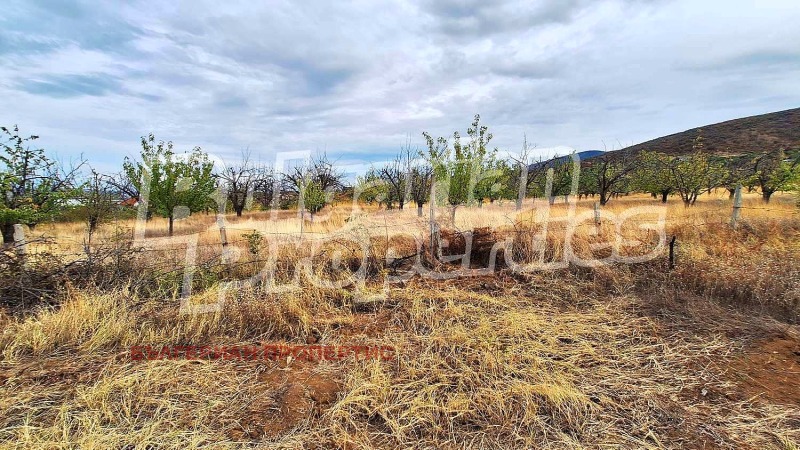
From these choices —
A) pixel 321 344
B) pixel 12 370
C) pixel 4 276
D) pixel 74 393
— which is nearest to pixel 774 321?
pixel 321 344

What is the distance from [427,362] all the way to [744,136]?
77.5 metres

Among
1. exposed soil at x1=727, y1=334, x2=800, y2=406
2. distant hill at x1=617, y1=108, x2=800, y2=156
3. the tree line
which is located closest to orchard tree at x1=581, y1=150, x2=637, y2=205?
the tree line

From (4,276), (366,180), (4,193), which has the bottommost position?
(4,276)

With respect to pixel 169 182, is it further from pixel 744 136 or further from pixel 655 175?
pixel 744 136

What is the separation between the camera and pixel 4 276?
12.6 feet

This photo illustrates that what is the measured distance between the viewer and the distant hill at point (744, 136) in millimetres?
48531

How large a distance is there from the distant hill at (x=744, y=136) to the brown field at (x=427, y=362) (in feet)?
164

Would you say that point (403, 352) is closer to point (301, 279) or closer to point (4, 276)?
point (301, 279)

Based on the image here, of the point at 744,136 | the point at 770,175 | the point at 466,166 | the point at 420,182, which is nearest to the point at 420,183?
the point at 420,182

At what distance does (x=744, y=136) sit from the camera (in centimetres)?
5447

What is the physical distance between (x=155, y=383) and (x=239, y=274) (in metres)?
2.68

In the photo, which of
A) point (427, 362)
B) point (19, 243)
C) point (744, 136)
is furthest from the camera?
point (744, 136)

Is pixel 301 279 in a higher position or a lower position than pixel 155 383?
higher

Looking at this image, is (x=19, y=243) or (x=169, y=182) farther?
(x=169, y=182)
